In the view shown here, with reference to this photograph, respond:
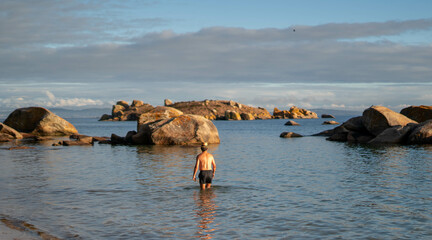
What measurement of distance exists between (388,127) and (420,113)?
286 inches

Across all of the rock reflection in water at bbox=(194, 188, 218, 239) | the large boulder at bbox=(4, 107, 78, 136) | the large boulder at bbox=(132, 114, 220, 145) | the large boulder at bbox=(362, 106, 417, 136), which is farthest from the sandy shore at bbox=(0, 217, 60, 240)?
the large boulder at bbox=(4, 107, 78, 136)

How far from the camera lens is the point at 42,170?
71.6 ft

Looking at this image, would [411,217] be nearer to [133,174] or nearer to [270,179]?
[270,179]

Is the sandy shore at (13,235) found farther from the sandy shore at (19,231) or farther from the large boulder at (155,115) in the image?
the large boulder at (155,115)

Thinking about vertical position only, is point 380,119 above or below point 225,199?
above

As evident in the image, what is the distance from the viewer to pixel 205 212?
12523 millimetres

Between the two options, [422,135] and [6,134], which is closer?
[422,135]

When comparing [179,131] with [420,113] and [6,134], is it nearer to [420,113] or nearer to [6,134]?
[6,134]

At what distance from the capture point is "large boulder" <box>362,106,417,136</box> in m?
39.0

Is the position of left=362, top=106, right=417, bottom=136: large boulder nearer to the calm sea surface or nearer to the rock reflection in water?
the calm sea surface

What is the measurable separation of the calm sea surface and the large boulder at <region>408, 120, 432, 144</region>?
11.2 m

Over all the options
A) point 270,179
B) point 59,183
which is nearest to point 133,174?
point 59,183

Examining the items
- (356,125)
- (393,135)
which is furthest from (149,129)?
(393,135)

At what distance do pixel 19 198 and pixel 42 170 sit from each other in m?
7.66
